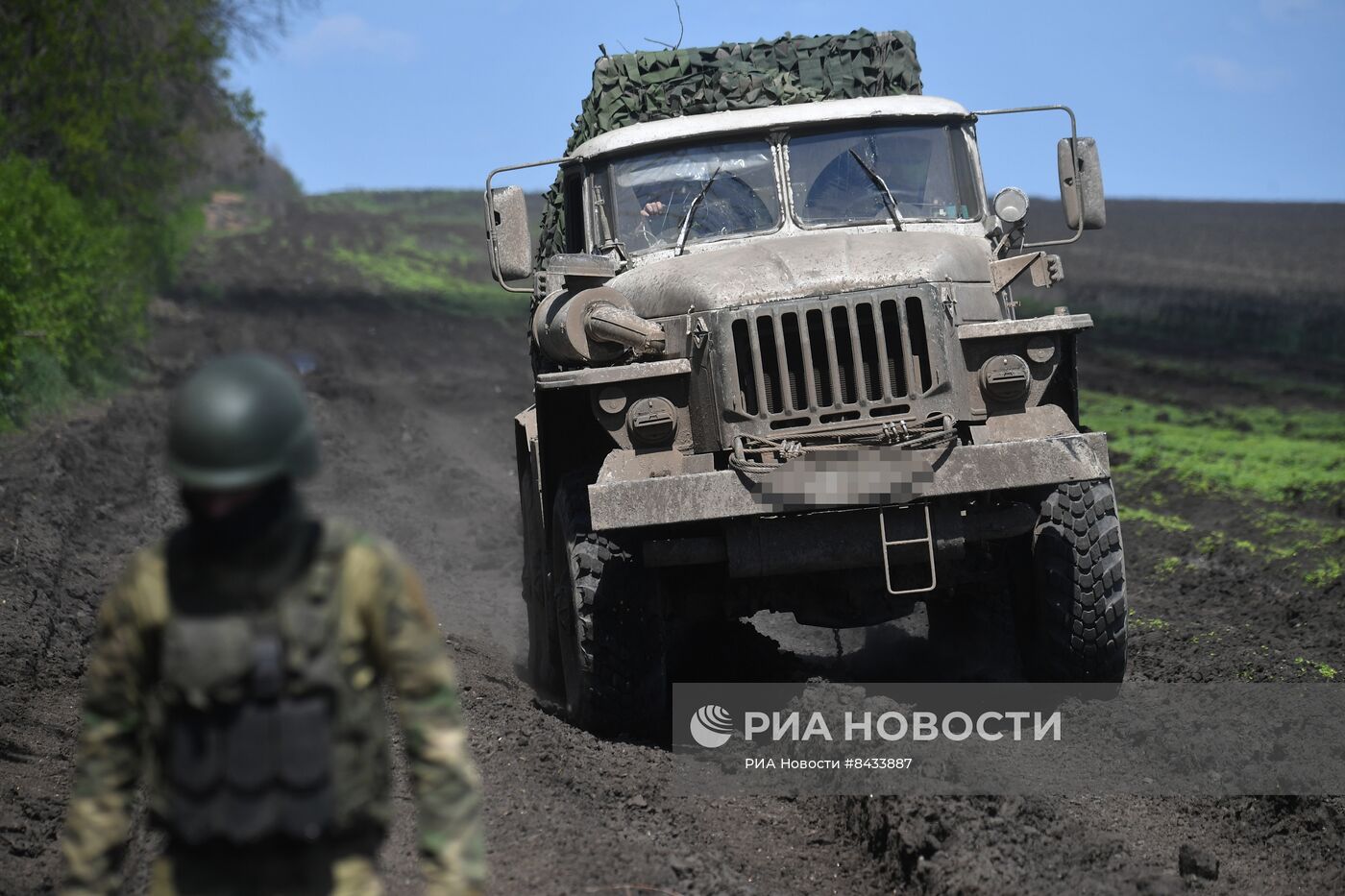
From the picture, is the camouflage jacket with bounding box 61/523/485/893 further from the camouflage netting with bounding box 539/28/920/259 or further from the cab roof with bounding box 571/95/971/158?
the camouflage netting with bounding box 539/28/920/259

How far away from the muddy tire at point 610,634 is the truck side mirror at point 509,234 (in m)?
1.31

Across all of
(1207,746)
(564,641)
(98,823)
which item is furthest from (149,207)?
(98,823)

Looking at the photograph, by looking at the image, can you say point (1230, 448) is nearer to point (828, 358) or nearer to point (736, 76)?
point (736, 76)

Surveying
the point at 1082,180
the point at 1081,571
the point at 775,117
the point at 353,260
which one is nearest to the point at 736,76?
the point at 775,117

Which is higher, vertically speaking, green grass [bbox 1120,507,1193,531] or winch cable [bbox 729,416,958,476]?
winch cable [bbox 729,416,958,476]

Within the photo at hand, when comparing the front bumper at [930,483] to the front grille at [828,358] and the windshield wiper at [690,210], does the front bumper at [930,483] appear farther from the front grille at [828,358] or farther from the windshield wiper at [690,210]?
the windshield wiper at [690,210]

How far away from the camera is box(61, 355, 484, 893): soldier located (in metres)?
2.88

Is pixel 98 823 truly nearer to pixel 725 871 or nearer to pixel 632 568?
pixel 725 871

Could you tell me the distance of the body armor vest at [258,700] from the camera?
288 cm

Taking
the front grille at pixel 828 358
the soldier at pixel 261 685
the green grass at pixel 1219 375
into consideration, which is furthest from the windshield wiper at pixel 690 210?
the green grass at pixel 1219 375

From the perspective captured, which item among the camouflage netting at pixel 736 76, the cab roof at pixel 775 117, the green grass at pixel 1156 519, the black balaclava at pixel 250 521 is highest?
the camouflage netting at pixel 736 76

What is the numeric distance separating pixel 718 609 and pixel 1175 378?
15784 mm

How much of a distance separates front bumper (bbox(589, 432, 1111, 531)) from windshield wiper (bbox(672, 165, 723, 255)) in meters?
1.85

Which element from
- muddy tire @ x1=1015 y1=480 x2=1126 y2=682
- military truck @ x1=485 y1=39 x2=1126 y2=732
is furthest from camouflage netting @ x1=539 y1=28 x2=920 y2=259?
muddy tire @ x1=1015 y1=480 x2=1126 y2=682
